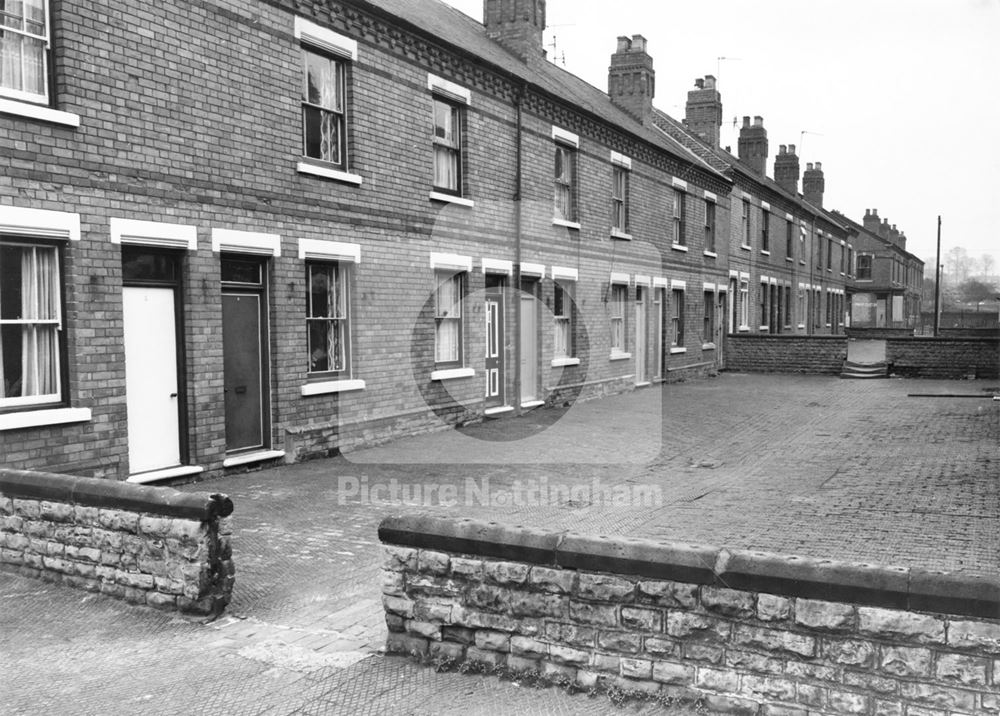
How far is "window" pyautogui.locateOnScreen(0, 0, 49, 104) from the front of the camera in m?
8.65

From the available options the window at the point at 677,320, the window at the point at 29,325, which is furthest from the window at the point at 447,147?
the window at the point at 677,320

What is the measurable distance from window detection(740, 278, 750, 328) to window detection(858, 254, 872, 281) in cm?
3863

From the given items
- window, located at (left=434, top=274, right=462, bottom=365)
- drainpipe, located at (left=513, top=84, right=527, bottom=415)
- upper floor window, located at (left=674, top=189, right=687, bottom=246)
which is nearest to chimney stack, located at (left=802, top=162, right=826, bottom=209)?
upper floor window, located at (left=674, top=189, right=687, bottom=246)

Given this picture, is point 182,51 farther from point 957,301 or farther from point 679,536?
point 957,301

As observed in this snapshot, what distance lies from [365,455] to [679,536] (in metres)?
6.04

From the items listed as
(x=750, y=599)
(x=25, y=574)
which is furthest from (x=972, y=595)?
(x=25, y=574)

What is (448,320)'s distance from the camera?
15703 mm

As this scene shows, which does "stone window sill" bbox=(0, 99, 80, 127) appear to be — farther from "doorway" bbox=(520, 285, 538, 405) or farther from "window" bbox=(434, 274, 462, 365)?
"doorway" bbox=(520, 285, 538, 405)

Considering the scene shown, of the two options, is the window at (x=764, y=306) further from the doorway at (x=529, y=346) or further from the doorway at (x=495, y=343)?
the doorway at (x=495, y=343)

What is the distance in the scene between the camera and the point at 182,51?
10273mm

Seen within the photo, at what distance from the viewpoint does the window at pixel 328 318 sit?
41.2 feet

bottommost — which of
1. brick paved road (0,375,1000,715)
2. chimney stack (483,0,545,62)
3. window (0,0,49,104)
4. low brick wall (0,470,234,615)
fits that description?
brick paved road (0,375,1000,715)

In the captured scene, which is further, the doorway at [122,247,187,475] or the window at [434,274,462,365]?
the window at [434,274,462,365]

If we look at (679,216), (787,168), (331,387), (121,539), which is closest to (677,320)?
(679,216)
